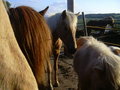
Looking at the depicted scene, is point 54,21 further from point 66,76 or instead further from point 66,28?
point 66,76

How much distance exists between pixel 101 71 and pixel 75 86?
2.04 m

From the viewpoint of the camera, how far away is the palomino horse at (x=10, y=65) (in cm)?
49

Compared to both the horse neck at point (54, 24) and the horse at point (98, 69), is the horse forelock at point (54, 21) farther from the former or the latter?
the horse at point (98, 69)

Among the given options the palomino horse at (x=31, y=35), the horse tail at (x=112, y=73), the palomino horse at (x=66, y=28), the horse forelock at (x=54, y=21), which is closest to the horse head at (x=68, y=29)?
the palomino horse at (x=66, y=28)

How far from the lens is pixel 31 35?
1133 millimetres

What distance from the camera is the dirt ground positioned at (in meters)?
4.41

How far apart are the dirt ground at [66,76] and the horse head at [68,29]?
34.0 inches

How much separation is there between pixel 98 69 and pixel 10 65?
6.73ft

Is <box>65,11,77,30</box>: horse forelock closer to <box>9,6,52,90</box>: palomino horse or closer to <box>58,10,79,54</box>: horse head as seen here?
<box>58,10,79,54</box>: horse head

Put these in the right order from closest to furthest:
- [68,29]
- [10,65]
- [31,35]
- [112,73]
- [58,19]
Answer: [10,65] → [31,35] → [112,73] → [68,29] → [58,19]

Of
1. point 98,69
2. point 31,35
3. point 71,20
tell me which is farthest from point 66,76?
point 31,35

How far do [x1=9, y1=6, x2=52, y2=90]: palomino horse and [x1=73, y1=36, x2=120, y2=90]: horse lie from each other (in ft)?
4.48

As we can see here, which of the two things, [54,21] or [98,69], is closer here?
[98,69]

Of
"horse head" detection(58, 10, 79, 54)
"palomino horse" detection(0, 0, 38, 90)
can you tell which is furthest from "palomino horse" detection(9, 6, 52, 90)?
"horse head" detection(58, 10, 79, 54)
